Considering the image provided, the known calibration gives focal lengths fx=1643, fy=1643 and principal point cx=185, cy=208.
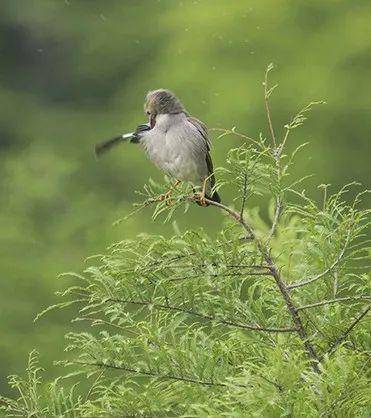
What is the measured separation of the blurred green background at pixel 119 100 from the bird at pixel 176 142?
6367 millimetres

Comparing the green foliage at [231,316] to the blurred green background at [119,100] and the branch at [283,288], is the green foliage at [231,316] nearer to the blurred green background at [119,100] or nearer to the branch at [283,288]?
the branch at [283,288]

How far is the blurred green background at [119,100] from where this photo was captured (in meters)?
12.5

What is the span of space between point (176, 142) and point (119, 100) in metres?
9.14

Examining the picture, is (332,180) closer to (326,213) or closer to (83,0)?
(83,0)

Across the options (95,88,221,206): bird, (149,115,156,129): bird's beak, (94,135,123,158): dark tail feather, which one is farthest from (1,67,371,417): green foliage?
(149,115,156,129): bird's beak

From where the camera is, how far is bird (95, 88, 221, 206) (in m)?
5.10

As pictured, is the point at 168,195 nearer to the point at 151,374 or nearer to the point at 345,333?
the point at 151,374

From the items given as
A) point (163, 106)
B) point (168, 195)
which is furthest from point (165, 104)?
point (168, 195)

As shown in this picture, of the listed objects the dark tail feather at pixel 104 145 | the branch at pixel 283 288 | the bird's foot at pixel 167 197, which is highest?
the dark tail feather at pixel 104 145

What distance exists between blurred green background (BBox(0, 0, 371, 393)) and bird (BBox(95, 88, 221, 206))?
6367mm

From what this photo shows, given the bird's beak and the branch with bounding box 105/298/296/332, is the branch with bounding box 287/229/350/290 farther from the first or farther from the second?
the bird's beak

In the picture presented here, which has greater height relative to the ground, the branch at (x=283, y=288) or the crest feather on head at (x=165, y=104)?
the crest feather on head at (x=165, y=104)

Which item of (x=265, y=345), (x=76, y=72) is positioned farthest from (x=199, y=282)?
(x=76, y=72)

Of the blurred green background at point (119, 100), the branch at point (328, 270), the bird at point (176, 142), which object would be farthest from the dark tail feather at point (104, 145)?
the blurred green background at point (119, 100)
